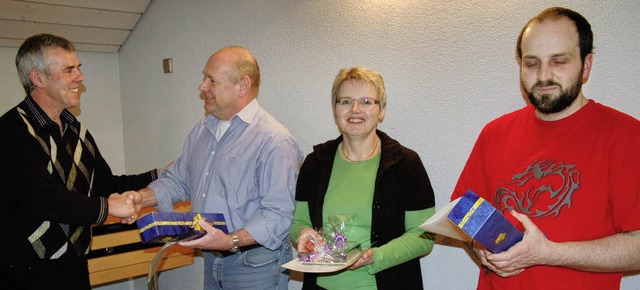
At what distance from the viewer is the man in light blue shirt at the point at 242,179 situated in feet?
7.52

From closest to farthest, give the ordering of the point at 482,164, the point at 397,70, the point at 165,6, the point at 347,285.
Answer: the point at 482,164 < the point at 347,285 < the point at 397,70 < the point at 165,6

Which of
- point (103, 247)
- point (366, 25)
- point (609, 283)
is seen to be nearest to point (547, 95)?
point (609, 283)

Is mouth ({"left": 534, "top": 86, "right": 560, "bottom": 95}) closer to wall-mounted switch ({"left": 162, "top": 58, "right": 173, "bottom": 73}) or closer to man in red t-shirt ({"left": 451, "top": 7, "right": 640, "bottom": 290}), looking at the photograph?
man in red t-shirt ({"left": 451, "top": 7, "right": 640, "bottom": 290})

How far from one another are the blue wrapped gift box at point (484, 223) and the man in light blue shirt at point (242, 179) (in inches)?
42.3

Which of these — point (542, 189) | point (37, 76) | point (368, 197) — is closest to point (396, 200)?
point (368, 197)

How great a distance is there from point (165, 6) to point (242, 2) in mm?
849

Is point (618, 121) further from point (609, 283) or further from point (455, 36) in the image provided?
point (455, 36)

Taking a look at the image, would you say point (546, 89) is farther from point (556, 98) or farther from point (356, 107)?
point (356, 107)

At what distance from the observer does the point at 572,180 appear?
1492 mm

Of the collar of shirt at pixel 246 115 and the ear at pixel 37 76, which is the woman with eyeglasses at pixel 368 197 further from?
the ear at pixel 37 76

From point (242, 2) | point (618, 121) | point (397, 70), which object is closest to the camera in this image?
point (618, 121)

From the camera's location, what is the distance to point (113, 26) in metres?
3.90

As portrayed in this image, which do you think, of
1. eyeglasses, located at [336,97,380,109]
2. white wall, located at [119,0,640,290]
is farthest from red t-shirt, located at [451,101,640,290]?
eyeglasses, located at [336,97,380,109]

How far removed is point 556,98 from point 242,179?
1362 millimetres
